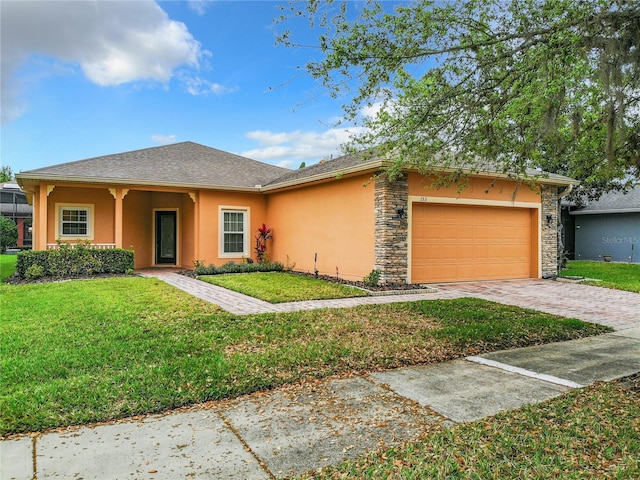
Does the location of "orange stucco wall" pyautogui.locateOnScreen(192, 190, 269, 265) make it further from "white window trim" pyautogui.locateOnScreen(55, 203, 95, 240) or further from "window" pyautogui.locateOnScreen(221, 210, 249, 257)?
"white window trim" pyautogui.locateOnScreen(55, 203, 95, 240)

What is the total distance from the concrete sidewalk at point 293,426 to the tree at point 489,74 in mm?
2461

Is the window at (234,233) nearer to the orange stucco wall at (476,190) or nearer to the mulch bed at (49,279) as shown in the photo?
the mulch bed at (49,279)

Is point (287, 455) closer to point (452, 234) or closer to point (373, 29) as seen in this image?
point (373, 29)

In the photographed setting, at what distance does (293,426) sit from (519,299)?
24.4 ft

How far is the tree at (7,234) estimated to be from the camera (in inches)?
924

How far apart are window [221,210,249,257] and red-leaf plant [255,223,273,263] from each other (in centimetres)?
42

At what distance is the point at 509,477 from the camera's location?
2477 millimetres

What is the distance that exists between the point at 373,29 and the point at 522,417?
4167 mm

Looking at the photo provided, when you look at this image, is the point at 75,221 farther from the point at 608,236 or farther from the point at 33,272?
the point at 608,236

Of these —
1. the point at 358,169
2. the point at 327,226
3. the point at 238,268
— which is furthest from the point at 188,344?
→ the point at 238,268

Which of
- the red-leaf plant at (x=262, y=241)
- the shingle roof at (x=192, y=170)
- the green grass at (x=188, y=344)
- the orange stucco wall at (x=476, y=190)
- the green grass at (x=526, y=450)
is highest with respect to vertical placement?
the shingle roof at (x=192, y=170)

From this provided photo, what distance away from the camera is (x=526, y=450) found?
278cm

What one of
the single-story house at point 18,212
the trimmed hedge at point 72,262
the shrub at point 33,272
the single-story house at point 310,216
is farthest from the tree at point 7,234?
the shrub at point 33,272

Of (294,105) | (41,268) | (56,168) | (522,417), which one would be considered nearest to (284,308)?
(294,105)
